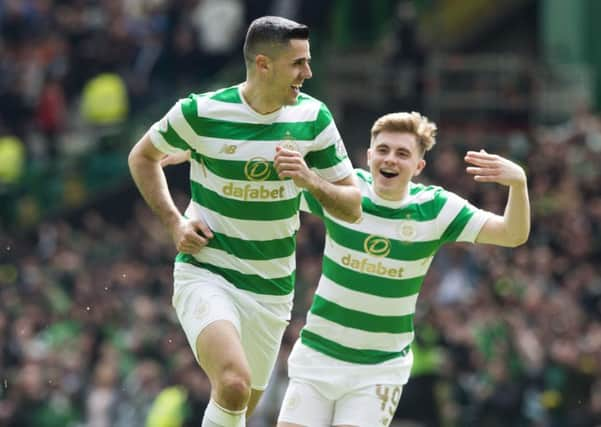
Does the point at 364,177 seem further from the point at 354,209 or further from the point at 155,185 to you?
the point at 155,185

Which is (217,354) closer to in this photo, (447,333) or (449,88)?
(447,333)

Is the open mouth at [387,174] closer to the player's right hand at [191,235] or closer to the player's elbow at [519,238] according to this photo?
the player's elbow at [519,238]

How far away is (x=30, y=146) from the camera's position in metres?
20.3

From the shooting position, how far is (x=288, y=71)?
8188 mm

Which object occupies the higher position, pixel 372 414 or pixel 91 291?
pixel 372 414

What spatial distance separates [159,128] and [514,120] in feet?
38.9

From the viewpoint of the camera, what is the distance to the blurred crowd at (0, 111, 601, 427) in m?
14.5

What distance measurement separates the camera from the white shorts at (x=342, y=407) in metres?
8.70

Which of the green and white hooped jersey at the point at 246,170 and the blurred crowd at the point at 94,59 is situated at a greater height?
the green and white hooped jersey at the point at 246,170

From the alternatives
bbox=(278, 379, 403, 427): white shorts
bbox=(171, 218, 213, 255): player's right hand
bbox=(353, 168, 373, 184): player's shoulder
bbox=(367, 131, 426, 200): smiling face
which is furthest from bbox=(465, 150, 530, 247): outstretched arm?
bbox=(171, 218, 213, 255): player's right hand

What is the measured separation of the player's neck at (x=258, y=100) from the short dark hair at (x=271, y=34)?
0.46 feet

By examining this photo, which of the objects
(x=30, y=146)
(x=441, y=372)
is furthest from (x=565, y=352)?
(x=30, y=146)

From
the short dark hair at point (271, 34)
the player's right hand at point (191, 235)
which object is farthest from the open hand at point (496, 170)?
the player's right hand at point (191, 235)

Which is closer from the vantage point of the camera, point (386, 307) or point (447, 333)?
point (386, 307)
